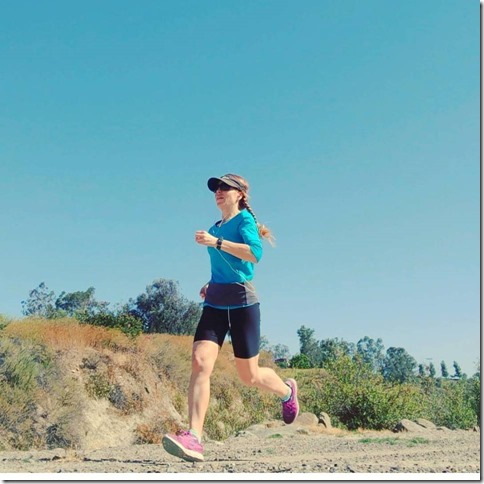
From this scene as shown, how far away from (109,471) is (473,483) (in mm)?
2482

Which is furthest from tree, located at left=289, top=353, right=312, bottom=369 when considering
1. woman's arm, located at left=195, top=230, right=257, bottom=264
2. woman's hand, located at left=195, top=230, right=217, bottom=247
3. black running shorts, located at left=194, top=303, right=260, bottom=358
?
woman's hand, located at left=195, top=230, right=217, bottom=247

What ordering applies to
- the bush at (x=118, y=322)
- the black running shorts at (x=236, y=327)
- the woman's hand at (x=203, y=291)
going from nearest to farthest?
the black running shorts at (x=236, y=327)
the woman's hand at (x=203, y=291)
the bush at (x=118, y=322)

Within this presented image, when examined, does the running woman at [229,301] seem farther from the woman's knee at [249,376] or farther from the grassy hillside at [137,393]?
the grassy hillside at [137,393]

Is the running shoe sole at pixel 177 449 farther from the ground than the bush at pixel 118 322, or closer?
closer

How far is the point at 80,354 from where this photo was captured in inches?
585

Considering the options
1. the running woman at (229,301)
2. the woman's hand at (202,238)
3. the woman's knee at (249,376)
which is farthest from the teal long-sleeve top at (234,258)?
the woman's knee at (249,376)

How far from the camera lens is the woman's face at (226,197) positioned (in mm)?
5020

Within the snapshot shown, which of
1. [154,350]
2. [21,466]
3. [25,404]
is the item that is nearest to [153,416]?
[154,350]

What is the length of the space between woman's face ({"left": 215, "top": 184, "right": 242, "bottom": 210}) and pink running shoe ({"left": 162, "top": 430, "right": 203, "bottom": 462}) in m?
1.77

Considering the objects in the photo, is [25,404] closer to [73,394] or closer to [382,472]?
[73,394]

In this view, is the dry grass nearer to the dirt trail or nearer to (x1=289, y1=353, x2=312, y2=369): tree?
(x1=289, y1=353, x2=312, y2=369): tree

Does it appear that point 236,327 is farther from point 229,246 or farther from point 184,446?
point 184,446

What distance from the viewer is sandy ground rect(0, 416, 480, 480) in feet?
14.3

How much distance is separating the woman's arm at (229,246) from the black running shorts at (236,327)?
0.42 metres
